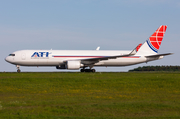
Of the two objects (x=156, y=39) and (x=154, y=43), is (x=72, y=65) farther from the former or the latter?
(x=156, y=39)

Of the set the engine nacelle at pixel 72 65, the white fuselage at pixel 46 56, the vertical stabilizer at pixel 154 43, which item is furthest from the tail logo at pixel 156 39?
the engine nacelle at pixel 72 65

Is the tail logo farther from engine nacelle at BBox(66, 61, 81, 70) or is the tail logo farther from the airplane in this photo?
engine nacelle at BBox(66, 61, 81, 70)

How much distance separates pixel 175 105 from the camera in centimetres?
1520

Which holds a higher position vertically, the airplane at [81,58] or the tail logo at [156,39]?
the tail logo at [156,39]

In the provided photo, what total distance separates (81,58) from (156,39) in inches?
630

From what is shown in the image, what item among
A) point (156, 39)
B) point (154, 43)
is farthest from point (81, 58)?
point (156, 39)

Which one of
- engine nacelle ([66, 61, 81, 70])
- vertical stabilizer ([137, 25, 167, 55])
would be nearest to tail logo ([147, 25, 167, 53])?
vertical stabilizer ([137, 25, 167, 55])

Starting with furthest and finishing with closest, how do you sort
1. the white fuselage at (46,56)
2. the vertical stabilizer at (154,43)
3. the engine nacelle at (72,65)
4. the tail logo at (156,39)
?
the tail logo at (156,39), the vertical stabilizer at (154,43), the white fuselage at (46,56), the engine nacelle at (72,65)

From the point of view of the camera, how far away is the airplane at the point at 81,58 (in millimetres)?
43438

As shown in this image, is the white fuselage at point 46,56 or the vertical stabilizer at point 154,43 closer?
the white fuselage at point 46,56

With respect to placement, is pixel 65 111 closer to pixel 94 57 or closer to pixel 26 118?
pixel 26 118

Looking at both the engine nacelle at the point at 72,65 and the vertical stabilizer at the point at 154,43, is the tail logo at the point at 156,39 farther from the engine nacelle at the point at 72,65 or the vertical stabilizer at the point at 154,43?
the engine nacelle at the point at 72,65

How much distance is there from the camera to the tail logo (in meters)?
50.6

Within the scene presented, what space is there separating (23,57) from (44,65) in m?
3.74
